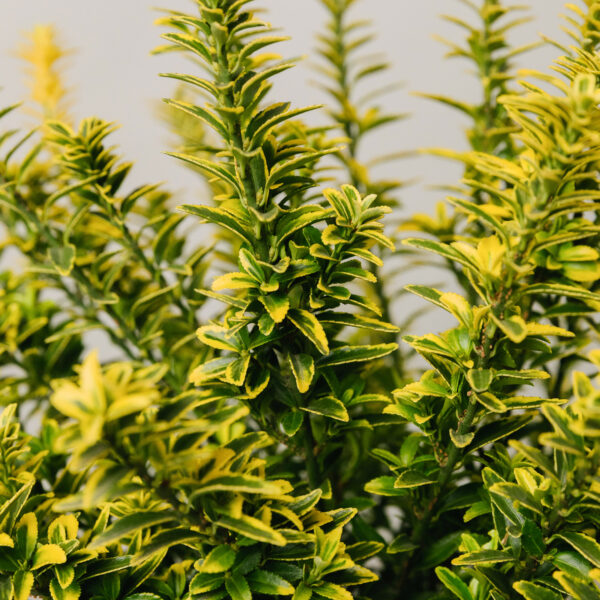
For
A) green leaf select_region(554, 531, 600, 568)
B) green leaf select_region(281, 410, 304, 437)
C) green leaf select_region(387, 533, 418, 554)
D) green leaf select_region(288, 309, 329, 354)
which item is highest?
green leaf select_region(288, 309, 329, 354)

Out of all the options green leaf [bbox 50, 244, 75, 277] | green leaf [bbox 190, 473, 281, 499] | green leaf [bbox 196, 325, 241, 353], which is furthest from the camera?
green leaf [bbox 50, 244, 75, 277]

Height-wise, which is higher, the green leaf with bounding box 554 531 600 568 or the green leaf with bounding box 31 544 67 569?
the green leaf with bounding box 554 531 600 568

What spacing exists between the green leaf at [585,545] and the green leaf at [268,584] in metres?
0.16

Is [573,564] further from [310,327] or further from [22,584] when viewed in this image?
[22,584]

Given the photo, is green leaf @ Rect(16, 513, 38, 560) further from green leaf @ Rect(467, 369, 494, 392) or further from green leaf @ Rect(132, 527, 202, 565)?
green leaf @ Rect(467, 369, 494, 392)

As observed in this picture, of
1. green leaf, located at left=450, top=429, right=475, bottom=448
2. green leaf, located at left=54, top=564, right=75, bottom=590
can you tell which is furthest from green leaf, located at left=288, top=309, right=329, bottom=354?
green leaf, located at left=54, top=564, right=75, bottom=590

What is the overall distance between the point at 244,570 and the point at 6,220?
48cm

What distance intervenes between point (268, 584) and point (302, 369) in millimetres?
131

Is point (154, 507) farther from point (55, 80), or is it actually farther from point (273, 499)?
point (55, 80)

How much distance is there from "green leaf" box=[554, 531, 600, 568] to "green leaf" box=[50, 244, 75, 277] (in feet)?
1.44

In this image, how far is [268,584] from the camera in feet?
1.11

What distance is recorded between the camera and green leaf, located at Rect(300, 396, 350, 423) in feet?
1.25

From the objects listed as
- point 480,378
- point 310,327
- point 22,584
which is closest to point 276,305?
point 310,327

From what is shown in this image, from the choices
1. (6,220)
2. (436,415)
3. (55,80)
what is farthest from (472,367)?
(55,80)
